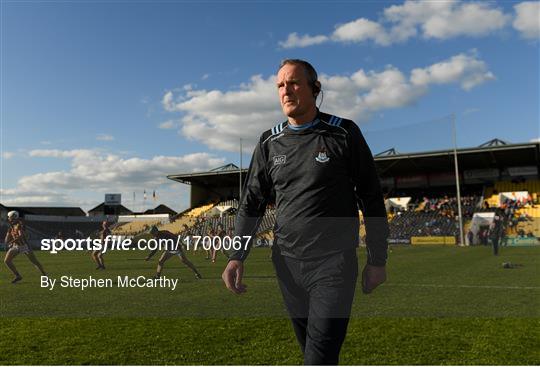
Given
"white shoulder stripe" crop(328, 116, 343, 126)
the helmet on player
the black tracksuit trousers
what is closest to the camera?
the black tracksuit trousers

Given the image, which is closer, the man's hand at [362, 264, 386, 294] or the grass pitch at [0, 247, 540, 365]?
the man's hand at [362, 264, 386, 294]

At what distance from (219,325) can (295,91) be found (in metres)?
4.56

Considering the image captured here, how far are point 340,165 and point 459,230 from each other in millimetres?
31080

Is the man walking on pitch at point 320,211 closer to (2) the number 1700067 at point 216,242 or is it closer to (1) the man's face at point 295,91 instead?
(1) the man's face at point 295,91

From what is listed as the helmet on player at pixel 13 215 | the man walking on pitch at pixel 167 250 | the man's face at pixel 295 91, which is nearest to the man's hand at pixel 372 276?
the man's face at pixel 295 91

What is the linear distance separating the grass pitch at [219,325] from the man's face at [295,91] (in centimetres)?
100

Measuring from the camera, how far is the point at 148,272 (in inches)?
188

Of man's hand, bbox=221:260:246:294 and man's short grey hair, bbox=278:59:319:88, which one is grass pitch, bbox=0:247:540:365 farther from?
man's short grey hair, bbox=278:59:319:88

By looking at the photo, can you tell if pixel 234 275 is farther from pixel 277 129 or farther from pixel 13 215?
pixel 13 215

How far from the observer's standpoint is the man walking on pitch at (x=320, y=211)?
2623 mm

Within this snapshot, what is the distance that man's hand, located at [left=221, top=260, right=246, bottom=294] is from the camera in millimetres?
3004

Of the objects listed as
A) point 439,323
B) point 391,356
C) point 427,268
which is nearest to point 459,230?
point 427,268

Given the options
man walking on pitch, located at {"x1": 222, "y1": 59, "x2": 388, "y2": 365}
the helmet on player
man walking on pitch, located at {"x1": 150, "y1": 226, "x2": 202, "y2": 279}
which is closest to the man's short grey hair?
man walking on pitch, located at {"x1": 222, "y1": 59, "x2": 388, "y2": 365}

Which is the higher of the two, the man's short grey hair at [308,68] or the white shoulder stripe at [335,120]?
the man's short grey hair at [308,68]
